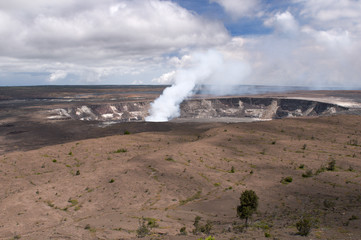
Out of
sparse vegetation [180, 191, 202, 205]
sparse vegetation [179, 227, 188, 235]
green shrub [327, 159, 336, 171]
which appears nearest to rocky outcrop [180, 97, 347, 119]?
green shrub [327, 159, 336, 171]

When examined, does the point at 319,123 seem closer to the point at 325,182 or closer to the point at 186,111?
the point at 325,182

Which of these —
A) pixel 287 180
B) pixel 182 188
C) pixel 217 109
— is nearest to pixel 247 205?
pixel 182 188

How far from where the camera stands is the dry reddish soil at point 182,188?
2175 cm

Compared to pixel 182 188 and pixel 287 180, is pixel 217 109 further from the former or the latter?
pixel 182 188

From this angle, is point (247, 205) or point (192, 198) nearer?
point (247, 205)

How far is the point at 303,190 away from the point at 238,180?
325 inches

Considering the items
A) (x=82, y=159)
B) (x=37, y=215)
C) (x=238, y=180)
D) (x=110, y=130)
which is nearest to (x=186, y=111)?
(x=110, y=130)

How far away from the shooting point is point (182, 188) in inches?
1284

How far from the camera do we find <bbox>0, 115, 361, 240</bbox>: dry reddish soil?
71.4 ft

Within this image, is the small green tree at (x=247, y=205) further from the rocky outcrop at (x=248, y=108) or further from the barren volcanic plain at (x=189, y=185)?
the rocky outcrop at (x=248, y=108)

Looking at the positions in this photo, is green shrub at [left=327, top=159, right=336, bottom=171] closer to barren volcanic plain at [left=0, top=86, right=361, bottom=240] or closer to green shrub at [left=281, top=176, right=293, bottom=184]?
barren volcanic plain at [left=0, top=86, right=361, bottom=240]

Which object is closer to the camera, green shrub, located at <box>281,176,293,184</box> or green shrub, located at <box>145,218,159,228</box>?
green shrub, located at <box>145,218,159,228</box>

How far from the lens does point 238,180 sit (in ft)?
115

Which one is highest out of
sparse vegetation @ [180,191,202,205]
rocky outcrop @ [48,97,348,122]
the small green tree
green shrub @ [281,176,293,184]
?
rocky outcrop @ [48,97,348,122]
